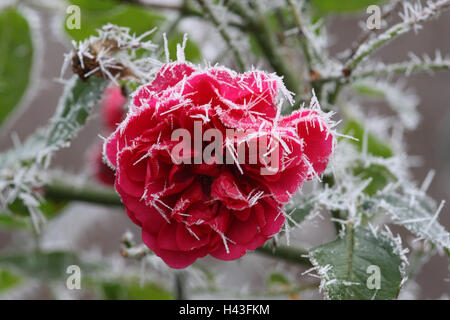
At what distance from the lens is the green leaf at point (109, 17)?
1.72 feet

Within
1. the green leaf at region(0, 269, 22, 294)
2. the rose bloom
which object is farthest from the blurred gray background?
the rose bloom

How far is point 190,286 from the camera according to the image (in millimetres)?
479

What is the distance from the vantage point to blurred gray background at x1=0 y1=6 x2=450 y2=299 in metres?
0.91

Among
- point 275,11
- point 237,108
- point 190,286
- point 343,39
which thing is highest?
point 343,39

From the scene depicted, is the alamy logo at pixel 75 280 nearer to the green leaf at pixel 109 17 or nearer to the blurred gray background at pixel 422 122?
the green leaf at pixel 109 17

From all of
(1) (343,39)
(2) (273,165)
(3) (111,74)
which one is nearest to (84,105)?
(3) (111,74)

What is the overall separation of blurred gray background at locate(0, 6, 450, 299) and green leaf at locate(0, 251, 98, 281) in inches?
13.8

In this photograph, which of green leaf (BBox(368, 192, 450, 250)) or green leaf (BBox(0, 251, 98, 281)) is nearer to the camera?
green leaf (BBox(368, 192, 450, 250))

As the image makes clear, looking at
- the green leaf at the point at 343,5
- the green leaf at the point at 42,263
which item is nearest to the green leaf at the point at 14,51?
the green leaf at the point at 42,263

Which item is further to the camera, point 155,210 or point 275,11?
point 275,11

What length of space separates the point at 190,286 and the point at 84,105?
0.71 feet

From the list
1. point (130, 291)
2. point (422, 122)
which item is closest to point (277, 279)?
point (130, 291)

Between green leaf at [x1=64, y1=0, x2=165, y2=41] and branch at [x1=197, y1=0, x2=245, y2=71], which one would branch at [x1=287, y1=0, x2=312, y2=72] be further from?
green leaf at [x1=64, y1=0, x2=165, y2=41]

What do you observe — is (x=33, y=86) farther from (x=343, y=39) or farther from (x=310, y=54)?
(x=343, y=39)
